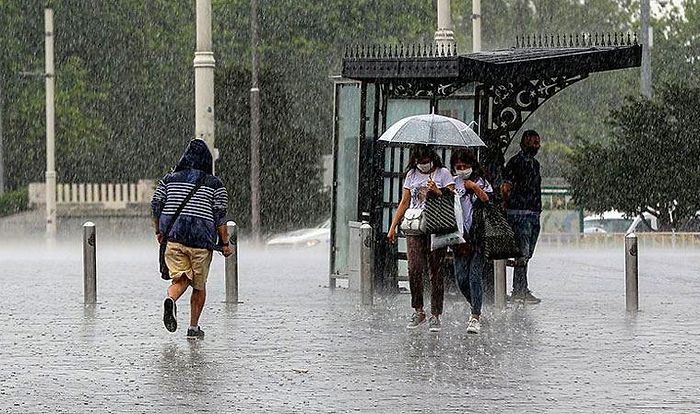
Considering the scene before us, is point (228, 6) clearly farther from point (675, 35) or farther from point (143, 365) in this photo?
point (143, 365)

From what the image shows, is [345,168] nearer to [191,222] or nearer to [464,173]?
[464,173]

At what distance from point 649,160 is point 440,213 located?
24.9 meters

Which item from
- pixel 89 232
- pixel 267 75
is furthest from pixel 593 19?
pixel 89 232

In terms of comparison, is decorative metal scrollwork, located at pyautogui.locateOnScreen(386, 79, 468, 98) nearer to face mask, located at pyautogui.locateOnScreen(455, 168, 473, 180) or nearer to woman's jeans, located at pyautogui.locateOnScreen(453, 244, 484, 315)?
face mask, located at pyautogui.locateOnScreen(455, 168, 473, 180)

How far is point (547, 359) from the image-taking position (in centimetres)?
1403

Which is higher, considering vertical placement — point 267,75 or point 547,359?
point 267,75

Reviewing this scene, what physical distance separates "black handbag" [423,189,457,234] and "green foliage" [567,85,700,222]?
24380mm

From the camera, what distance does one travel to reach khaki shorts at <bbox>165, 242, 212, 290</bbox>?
15633 millimetres

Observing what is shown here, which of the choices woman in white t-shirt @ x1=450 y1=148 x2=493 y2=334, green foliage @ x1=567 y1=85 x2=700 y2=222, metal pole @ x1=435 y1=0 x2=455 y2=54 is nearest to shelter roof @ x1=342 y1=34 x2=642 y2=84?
woman in white t-shirt @ x1=450 y1=148 x2=493 y2=334

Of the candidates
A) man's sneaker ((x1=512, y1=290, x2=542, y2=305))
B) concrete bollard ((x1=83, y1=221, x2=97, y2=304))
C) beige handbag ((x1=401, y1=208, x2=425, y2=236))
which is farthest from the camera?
man's sneaker ((x1=512, y1=290, x2=542, y2=305))

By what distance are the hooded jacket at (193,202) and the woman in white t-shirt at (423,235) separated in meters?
1.80

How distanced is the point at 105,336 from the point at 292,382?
384 centimetres

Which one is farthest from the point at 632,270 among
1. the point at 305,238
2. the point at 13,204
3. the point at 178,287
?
the point at 13,204

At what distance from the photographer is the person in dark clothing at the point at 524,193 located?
19.5 meters
